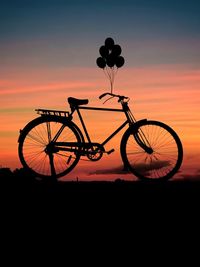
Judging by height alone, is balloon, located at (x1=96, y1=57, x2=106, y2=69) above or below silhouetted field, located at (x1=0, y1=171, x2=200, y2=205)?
above

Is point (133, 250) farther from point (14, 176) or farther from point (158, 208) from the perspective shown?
point (14, 176)

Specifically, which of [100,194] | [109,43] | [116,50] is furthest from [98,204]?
[109,43]

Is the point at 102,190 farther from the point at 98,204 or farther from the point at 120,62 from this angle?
the point at 120,62

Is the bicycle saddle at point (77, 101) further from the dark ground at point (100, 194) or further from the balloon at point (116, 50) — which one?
the balloon at point (116, 50)

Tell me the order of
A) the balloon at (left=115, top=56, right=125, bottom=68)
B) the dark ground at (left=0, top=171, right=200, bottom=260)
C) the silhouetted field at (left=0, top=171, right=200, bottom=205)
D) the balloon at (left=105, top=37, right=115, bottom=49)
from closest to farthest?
the dark ground at (left=0, top=171, right=200, bottom=260)
the silhouetted field at (left=0, top=171, right=200, bottom=205)
the balloon at (left=115, top=56, right=125, bottom=68)
the balloon at (left=105, top=37, right=115, bottom=49)

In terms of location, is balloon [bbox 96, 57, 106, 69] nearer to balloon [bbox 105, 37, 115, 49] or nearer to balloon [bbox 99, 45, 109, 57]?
balloon [bbox 99, 45, 109, 57]

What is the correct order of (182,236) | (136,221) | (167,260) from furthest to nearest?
(136,221), (182,236), (167,260)

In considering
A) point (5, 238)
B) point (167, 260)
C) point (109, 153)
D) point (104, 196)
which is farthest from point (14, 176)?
point (167, 260)

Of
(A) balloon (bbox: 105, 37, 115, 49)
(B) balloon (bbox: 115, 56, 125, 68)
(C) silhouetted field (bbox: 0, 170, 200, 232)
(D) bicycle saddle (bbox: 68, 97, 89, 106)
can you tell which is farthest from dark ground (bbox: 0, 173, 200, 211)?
(A) balloon (bbox: 105, 37, 115, 49)

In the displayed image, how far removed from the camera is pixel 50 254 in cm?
493

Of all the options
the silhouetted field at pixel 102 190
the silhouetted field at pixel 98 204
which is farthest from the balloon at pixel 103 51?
the silhouetted field at pixel 98 204

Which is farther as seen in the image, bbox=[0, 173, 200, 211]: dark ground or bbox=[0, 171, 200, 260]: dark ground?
bbox=[0, 173, 200, 211]: dark ground

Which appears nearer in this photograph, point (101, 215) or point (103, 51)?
point (101, 215)

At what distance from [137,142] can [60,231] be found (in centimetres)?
352
